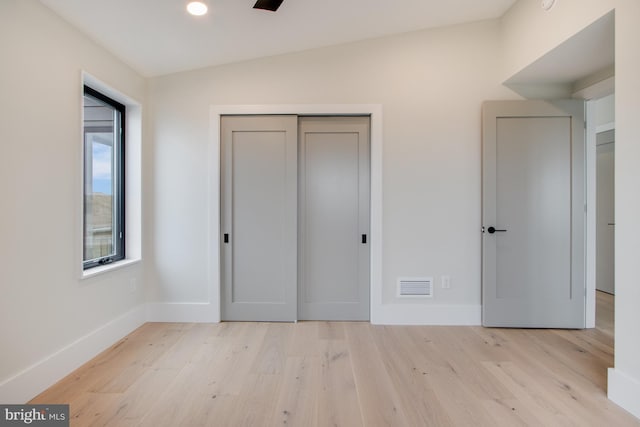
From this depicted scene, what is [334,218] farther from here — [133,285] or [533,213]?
[133,285]

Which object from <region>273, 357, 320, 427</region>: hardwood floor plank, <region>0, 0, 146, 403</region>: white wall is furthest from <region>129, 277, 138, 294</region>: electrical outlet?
<region>273, 357, 320, 427</region>: hardwood floor plank

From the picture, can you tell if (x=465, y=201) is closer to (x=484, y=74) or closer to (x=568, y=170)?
(x=568, y=170)

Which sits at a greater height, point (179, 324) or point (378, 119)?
point (378, 119)

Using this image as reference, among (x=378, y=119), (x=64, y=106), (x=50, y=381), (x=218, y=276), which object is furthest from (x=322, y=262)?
(x=64, y=106)

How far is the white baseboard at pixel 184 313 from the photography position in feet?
10.6

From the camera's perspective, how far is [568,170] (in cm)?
308

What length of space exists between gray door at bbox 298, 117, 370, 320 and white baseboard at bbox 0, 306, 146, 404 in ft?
5.28

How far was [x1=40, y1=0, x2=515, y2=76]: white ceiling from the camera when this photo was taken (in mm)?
2322

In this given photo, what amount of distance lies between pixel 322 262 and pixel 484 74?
2.42m

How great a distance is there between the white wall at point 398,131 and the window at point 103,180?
32cm

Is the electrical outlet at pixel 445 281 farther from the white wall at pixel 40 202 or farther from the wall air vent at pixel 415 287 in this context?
the white wall at pixel 40 202

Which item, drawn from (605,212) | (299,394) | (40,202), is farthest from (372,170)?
(605,212)
